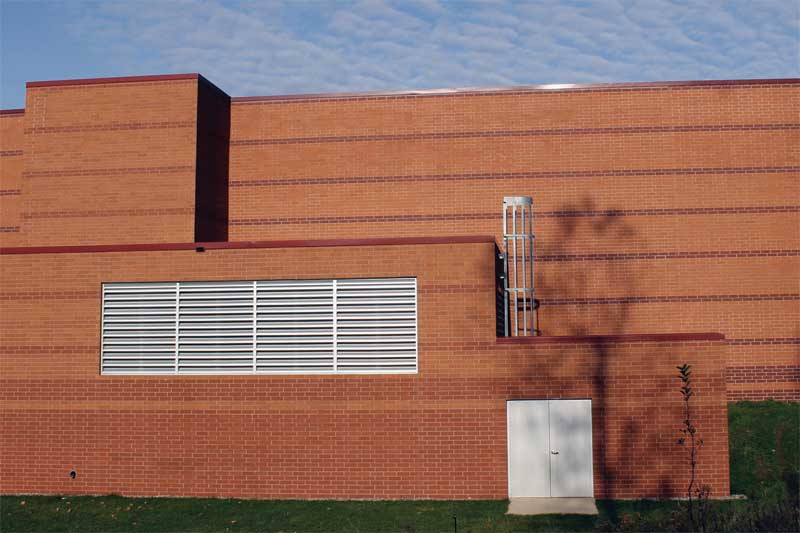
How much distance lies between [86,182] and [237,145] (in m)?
4.40

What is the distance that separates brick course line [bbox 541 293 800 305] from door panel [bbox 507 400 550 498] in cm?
661

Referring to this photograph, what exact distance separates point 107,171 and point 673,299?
1598 cm

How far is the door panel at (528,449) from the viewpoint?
16609mm

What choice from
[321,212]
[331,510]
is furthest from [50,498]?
[321,212]

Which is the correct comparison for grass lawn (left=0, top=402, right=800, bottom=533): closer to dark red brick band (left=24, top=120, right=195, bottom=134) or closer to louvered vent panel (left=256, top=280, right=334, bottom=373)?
louvered vent panel (left=256, top=280, right=334, bottom=373)

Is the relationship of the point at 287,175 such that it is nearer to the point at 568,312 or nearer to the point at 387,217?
the point at 387,217

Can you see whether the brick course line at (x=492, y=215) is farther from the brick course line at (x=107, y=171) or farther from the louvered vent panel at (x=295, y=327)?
the louvered vent panel at (x=295, y=327)

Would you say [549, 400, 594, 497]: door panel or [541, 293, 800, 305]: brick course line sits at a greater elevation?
[541, 293, 800, 305]: brick course line

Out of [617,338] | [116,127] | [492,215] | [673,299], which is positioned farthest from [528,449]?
[116,127]

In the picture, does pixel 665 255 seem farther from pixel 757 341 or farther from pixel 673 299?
pixel 757 341

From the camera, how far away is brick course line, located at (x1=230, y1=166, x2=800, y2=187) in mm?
23094

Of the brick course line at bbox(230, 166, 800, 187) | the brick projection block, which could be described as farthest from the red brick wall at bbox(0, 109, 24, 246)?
the brick projection block

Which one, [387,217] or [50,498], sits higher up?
[387,217]

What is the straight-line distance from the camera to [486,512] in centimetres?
1553
